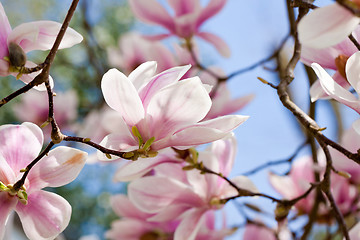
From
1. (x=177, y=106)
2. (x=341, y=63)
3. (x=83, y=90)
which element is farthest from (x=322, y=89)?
(x=83, y=90)

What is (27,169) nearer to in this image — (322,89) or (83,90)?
(322,89)

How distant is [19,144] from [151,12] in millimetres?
517

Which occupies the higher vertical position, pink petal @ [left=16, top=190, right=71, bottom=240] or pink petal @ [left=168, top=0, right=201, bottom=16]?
pink petal @ [left=16, top=190, right=71, bottom=240]

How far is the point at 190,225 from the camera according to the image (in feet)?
1.83

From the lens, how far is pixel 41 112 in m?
1.35

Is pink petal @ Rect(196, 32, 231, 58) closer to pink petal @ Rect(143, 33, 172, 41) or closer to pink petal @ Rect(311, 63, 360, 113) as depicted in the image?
pink petal @ Rect(143, 33, 172, 41)

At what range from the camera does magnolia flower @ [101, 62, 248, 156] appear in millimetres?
365

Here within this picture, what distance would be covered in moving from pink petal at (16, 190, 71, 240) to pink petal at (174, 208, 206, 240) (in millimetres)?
155

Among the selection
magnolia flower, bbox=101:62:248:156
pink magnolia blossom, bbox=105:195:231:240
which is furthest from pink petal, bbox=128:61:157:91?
pink magnolia blossom, bbox=105:195:231:240

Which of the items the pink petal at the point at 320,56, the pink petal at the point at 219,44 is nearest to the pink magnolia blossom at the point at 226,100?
the pink petal at the point at 219,44

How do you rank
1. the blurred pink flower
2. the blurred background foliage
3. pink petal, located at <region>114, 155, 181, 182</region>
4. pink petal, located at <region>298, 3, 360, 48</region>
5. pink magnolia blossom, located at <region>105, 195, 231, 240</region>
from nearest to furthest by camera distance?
pink petal, located at <region>298, 3, 360, 48</region>
pink petal, located at <region>114, 155, 181, 182</region>
pink magnolia blossom, located at <region>105, 195, 231, 240</region>
the blurred pink flower
the blurred background foliage

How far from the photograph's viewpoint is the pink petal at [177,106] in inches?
14.2

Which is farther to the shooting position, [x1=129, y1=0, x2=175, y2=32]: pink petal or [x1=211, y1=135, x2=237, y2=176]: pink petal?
[x1=129, y1=0, x2=175, y2=32]: pink petal

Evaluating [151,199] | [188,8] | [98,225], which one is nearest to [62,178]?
[151,199]
